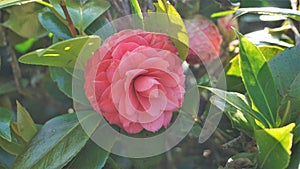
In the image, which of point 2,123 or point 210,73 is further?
point 210,73

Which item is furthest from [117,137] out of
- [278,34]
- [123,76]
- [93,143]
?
[278,34]

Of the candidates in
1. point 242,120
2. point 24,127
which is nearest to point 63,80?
point 24,127

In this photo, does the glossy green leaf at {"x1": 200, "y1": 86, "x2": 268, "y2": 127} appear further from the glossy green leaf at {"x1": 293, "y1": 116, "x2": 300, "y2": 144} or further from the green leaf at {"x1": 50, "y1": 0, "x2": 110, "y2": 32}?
the green leaf at {"x1": 50, "y1": 0, "x2": 110, "y2": 32}

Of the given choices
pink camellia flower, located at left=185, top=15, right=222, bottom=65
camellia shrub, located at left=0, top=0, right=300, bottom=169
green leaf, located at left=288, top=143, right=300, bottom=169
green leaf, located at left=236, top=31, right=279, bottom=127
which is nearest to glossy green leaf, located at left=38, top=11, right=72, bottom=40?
camellia shrub, located at left=0, top=0, right=300, bottom=169

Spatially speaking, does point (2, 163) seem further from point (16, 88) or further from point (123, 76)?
point (16, 88)

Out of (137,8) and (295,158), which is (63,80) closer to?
(137,8)

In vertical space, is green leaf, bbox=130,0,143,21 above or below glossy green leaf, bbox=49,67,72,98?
above
